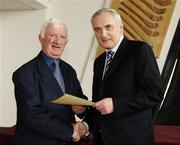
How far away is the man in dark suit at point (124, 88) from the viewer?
1.46 m

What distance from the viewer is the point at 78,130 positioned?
1.69 metres

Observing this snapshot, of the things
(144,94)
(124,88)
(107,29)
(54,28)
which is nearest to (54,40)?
(54,28)

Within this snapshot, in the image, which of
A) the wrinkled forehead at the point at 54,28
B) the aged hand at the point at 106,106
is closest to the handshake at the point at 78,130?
the aged hand at the point at 106,106

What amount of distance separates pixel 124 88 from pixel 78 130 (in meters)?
0.37

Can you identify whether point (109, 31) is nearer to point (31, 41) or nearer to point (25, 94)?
point (25, 94)

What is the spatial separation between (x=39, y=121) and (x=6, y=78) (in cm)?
194

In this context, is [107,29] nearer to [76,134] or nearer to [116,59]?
[116,59]

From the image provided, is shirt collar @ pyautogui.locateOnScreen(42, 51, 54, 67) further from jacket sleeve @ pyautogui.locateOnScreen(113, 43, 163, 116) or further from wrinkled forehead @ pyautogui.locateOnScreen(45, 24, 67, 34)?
jacket sleeve @ pyautogui.locateOnScreen(113, 43, 163, 116)

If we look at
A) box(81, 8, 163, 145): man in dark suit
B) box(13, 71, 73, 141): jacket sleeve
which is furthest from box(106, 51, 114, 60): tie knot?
box(13, 71, 73, 141): jacket sleeve

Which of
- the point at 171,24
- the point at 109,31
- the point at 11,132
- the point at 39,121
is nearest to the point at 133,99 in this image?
the point at 109,31

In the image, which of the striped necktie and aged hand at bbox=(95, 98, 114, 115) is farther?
the striped necktie

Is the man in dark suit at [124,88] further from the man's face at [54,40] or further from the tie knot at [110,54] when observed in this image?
the man's face at [54,40]

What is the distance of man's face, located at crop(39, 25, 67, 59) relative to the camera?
171 centimetres

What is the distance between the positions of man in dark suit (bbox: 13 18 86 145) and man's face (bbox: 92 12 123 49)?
239 millimetres
